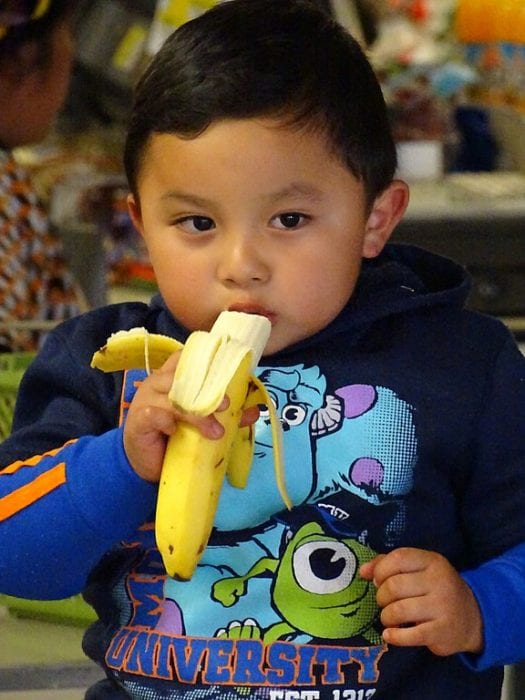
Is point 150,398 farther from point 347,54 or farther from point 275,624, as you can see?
point 347,54

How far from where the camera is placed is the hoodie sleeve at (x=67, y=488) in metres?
0.91

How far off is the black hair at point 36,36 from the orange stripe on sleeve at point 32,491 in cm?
108

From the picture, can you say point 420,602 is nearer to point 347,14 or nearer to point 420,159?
point 420,159

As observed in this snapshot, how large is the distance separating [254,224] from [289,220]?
0.03m

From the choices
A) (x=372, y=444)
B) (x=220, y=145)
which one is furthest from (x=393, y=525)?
(x=220, y=145)

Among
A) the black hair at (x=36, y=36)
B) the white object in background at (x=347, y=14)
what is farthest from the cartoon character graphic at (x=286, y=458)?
the white object in background at (x=347, y=14)

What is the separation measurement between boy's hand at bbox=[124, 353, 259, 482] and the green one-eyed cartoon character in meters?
0.12

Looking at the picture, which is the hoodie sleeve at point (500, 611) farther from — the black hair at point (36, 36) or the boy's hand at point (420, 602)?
the black hair at point (36, 36)

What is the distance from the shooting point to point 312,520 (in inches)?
38.4

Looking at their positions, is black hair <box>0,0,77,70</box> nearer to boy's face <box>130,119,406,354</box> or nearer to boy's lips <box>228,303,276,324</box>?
boy's face <box>130,119,406,354</box>

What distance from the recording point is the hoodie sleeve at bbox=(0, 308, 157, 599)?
3.00ft

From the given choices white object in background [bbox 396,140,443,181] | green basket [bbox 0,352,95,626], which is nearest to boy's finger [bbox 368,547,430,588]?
green basket [bbox 0,352,95,626]

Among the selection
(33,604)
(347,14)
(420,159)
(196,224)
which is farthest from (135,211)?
→ (347,14)

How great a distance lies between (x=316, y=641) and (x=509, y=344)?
0.27 m
